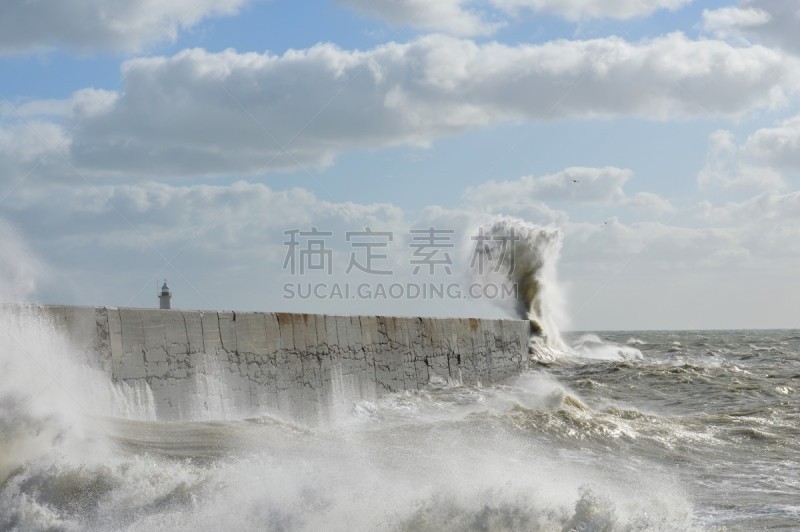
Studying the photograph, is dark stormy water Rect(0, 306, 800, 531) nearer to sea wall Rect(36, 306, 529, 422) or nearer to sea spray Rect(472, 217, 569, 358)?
sea wall Rect(36, 306, 529, 422)

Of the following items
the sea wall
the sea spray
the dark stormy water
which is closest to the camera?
the dark stormy water

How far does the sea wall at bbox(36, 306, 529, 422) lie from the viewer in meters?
6.32

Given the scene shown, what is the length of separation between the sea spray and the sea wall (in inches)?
468

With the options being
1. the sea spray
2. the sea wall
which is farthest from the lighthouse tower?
the sea spray

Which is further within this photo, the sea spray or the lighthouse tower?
the sea spray

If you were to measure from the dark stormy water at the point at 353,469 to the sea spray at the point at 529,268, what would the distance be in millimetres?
15568

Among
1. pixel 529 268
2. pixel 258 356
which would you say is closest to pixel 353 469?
pixel 258 356

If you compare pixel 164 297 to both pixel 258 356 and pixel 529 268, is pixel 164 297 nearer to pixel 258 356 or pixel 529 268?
pixel 258 356

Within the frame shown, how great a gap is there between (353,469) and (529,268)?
20.5m

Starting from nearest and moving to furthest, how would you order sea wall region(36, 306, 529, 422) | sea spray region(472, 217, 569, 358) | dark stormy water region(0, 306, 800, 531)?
1. dark stormy water region(0, 306, 800, 531)
2. sea wall region(36, 306, 529, 422)
3. sea spray region(472, 217, 569, 358)

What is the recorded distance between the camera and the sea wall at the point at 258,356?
249 inches

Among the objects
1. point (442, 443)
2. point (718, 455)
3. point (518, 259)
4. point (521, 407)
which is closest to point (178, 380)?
point (442, 443)

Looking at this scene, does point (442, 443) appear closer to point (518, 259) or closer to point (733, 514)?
point (733, 514)

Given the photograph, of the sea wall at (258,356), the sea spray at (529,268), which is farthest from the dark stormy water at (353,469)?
the sea spray at (529,268)
